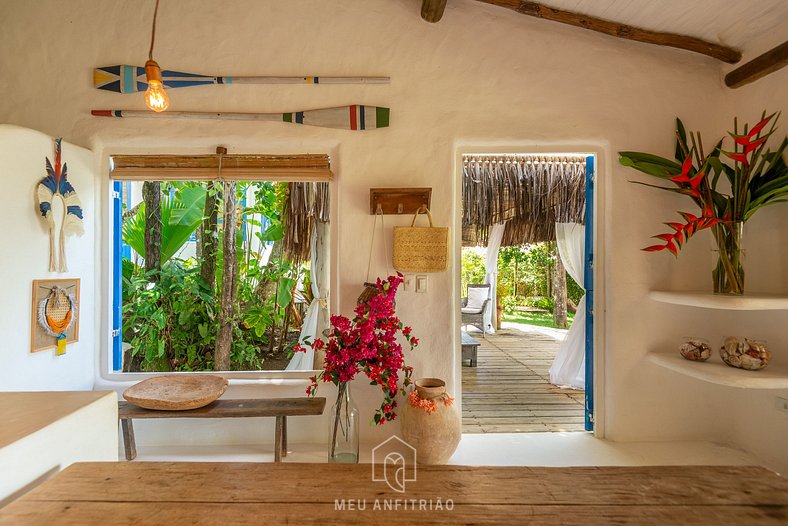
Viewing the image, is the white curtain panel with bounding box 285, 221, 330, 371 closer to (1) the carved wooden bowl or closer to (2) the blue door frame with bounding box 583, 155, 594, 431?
(1) the carved wooden bowl

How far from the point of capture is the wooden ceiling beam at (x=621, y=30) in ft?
7.86

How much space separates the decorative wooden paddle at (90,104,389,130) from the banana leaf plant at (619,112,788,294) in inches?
59.2

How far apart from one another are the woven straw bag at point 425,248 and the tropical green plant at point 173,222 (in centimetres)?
157

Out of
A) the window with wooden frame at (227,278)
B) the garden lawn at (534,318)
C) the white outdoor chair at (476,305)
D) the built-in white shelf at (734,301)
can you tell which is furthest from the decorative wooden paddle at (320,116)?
the garden lawn at (534,318)

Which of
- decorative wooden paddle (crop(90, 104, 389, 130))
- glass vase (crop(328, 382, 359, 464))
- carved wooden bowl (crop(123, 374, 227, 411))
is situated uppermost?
decorative wooden paddle (crop(90, 104, 389, 130))

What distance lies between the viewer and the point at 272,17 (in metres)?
2.46

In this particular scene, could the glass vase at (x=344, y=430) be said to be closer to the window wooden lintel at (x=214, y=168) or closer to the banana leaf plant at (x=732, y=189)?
the window wooden lintel at (x=214, y=168)

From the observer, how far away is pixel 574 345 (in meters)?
3.88

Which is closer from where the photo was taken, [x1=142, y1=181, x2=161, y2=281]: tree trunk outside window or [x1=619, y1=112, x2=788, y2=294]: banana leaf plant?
[x1=619, y1=112, x2=788, y2=294]: banana leaf plant

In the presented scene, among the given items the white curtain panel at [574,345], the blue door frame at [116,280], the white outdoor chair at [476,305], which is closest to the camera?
the blue door frame at [116,280]

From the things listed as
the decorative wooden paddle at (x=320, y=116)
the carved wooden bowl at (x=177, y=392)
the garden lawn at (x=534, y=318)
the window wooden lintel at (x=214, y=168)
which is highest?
the decorative wooden paddle at (x=320, y=116)

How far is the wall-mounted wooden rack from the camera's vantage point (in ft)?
7.84

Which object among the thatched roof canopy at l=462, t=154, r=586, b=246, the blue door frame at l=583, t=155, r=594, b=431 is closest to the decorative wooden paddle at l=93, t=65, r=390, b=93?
the blue door frame at l=583, t=155, r=594, b=431

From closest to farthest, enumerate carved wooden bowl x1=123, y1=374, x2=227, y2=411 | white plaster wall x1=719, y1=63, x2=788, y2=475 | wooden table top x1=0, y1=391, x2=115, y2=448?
1. wooden table top x1=0, y1=391, x2=115, y2=448
2. carved wooden bowl x1=123, y1=374, x2=227, y2=411
3. white plaster wall x1=719, y1=63, x2=788, y2=475
